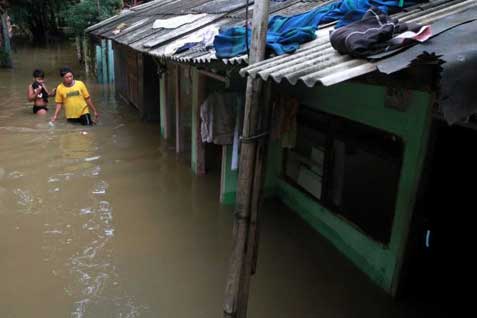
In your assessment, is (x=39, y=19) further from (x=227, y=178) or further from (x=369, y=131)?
(x=369, y=131)

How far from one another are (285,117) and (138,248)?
8.90ft

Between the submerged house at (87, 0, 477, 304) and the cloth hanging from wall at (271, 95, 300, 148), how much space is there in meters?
0.01

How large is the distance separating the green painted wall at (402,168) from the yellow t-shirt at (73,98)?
6484 millimetres

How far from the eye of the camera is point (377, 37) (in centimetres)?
211

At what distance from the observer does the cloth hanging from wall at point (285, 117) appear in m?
5.80

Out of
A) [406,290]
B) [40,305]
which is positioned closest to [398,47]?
[406,290]

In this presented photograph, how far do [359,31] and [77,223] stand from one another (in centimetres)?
501

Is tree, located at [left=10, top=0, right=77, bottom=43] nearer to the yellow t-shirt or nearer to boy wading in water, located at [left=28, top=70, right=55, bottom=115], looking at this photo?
boy wading in water, located at [left=28, top=70, right=55, bottom=115]

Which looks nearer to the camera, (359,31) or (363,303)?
(359,31)

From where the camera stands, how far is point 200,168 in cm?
762

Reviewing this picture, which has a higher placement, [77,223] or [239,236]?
[239,236]

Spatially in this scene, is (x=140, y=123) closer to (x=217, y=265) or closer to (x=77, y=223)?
(x=77, y=223)

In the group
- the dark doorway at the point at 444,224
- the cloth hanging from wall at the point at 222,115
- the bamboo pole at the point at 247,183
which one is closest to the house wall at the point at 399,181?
the dark doorway at the point at 444,224

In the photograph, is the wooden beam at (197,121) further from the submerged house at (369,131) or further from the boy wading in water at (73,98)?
the boy wading in water at (73,98)
